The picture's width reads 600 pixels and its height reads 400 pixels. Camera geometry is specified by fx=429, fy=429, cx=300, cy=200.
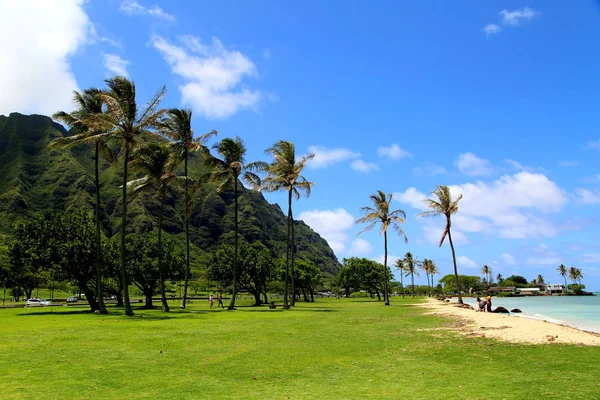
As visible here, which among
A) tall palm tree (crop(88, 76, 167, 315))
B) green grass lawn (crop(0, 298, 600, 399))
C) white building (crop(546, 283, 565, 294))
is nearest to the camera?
green grass lawn (crop(0, 298, 600, 399))

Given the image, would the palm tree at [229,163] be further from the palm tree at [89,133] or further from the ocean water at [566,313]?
the ocean water at [566,313]

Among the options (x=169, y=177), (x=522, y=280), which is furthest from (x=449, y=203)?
(x=522, y=280)

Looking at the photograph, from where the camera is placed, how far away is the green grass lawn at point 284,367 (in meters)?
8.71

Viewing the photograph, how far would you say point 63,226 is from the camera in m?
36.8

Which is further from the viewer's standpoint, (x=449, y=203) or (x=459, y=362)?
(x=449, y=203)

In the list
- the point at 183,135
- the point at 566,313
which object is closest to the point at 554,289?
the point at 566,313

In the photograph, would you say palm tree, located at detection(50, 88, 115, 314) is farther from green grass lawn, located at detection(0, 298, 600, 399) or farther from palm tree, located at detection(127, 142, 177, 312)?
green grass lawn, located at detection(0, 298, 600, 399)

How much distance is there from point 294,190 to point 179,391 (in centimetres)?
3804

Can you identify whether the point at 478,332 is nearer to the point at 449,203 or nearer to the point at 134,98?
the point at 134,98

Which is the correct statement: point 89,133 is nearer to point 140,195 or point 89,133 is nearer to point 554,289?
point 140,195

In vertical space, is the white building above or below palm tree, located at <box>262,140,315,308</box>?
below

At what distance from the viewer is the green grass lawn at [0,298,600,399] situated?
8.71m

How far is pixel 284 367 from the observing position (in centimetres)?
1158

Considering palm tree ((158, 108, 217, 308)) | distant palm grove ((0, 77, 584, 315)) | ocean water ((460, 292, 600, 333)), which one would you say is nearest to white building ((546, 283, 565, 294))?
ocean water ((460, 292, 600, 333))
